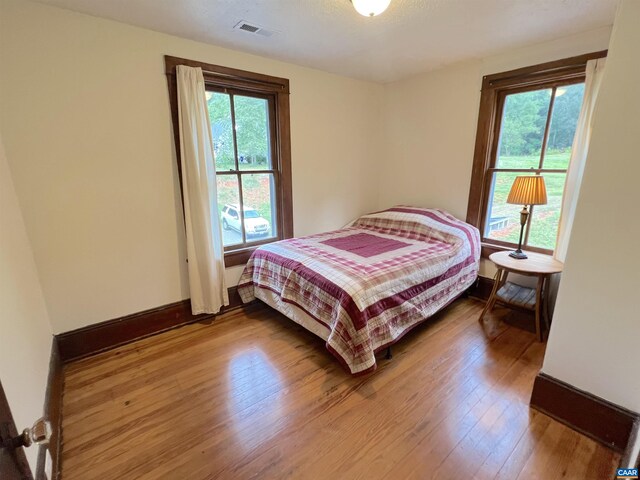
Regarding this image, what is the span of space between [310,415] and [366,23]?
2497 millimetres

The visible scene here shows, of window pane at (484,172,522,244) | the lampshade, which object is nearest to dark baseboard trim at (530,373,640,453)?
the lampshade

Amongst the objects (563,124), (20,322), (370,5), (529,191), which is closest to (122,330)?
(20,322)

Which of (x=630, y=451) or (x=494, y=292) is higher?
(x=494, y=292)

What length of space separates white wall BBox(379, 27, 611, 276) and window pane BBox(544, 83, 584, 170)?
0.92 feet

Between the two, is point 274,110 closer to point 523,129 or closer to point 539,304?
point 523,129

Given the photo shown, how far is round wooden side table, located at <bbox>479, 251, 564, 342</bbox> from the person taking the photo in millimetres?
2238

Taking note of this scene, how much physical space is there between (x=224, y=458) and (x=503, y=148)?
3.20 meters

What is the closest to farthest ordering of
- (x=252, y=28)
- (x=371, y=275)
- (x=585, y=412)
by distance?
1. (x=585, y=412)
2. (x=371, y=275)
3. (x=252, y=28)

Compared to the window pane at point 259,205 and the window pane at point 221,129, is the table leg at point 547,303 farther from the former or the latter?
the window pane at point 221,129

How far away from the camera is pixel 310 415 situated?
1.66 metres

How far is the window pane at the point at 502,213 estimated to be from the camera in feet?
9.35

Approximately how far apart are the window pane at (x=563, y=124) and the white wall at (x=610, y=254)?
1334 millimetres

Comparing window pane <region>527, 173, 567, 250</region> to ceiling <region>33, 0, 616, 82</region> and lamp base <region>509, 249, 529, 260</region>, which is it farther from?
ceiling <region>33, 0, 616, 82</region>

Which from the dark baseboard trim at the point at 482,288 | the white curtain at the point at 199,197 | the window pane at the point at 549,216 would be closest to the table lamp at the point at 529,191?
the window pane at the point at 549,216
